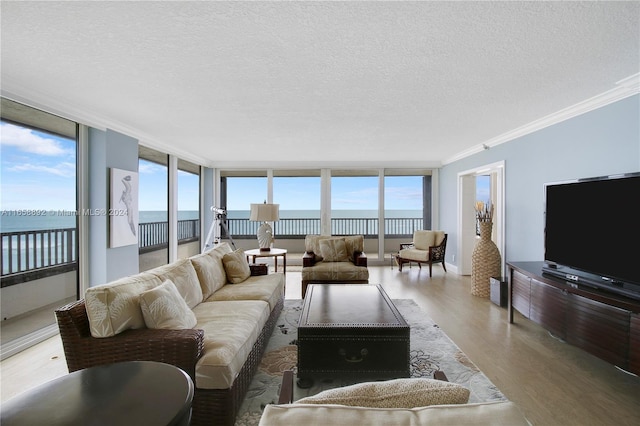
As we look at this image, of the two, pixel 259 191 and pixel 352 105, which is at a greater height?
pixel 352 105

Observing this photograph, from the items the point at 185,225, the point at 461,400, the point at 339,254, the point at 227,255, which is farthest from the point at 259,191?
the point at 461,400

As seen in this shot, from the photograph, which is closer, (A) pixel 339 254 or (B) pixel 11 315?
(B) pixel 11 315

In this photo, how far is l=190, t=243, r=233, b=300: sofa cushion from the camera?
2943 millimetres

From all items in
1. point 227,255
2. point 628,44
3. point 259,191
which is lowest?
point 227,255

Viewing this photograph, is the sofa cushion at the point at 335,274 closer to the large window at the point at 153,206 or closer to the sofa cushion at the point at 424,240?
the sofa cushion at the point at 424,240

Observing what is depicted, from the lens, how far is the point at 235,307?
2.58 metres

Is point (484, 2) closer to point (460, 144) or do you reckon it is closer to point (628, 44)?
point (628, 44)

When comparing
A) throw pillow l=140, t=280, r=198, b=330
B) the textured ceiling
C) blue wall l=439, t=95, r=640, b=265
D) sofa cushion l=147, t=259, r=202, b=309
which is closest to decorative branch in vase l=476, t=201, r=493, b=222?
blue wall l=439, t=95, r=640, b=265

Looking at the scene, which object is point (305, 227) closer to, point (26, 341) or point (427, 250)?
point (427, 250)

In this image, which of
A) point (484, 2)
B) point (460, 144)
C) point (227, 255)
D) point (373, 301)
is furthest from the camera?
point (460, 144)

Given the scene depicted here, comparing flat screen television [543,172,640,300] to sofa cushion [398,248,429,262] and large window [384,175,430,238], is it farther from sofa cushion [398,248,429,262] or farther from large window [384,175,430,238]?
large window [384,175,430,238]

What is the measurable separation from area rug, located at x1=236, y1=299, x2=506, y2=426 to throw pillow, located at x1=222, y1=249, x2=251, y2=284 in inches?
27.3

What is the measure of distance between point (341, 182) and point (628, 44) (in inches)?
232

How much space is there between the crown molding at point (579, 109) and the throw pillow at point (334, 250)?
2.80 metres
